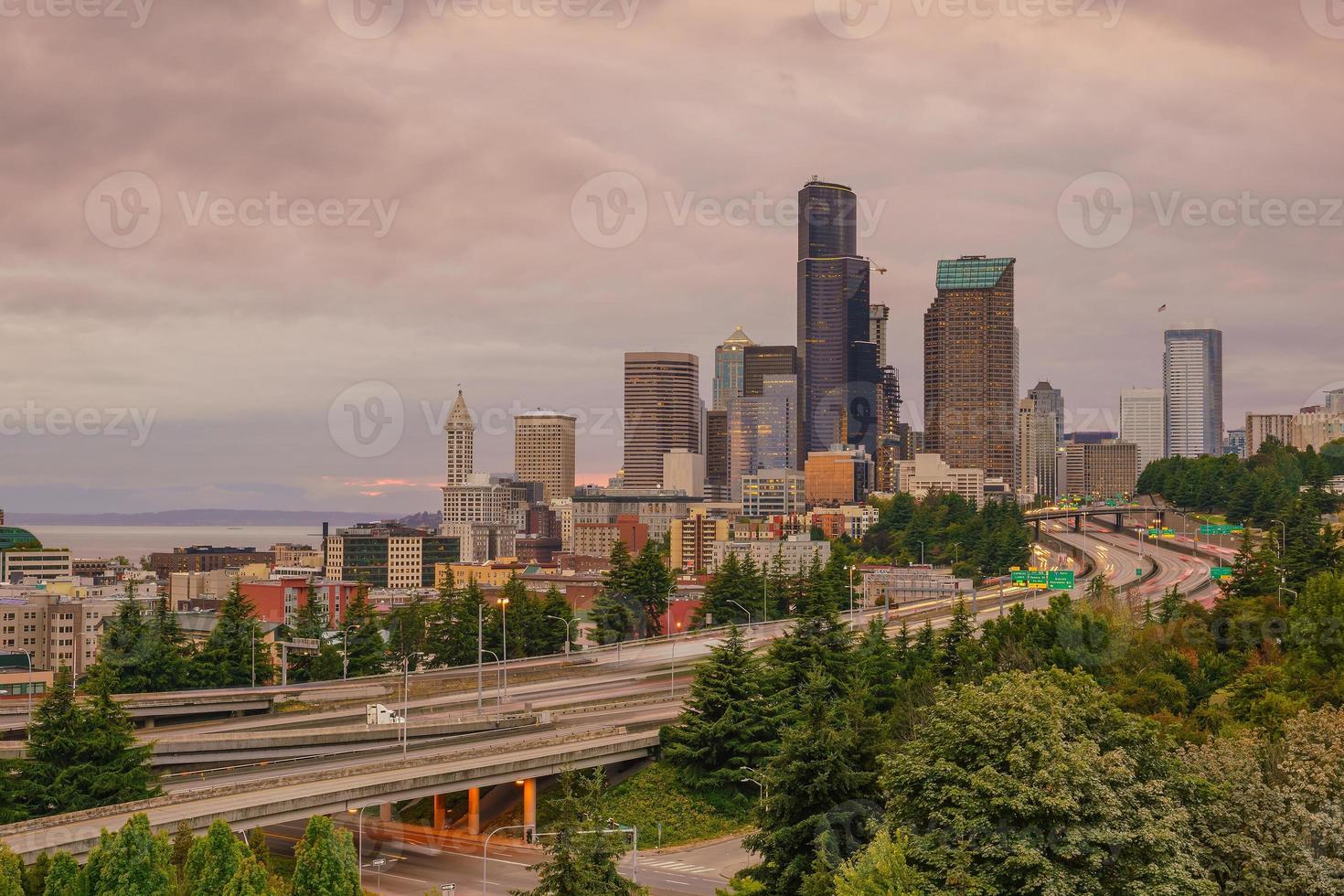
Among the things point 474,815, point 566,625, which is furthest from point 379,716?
point 566,625

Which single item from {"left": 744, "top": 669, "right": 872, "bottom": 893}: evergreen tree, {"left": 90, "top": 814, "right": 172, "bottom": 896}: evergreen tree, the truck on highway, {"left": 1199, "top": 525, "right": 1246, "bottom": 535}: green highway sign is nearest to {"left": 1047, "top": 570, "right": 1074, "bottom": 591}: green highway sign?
the truck on highway

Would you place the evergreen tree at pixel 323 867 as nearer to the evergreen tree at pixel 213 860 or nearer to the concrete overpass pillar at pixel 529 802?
the evergreen tree at pixel 213 860

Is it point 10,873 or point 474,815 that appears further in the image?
point 474,815

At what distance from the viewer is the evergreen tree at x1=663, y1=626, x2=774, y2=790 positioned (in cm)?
4991

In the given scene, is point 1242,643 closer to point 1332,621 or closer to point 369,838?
point 1332,621

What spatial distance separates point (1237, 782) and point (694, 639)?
5552cm

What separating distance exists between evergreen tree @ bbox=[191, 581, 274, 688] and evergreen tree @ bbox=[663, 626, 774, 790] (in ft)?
94.6

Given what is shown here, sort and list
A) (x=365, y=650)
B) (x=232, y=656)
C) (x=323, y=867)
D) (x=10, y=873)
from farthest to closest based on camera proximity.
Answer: (x=365, y=650), (x=232, y=656), (x=323, y=867), (x=10, y=873)

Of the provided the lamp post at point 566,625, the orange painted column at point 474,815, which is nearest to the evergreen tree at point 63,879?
the orange painted column at point 474,815

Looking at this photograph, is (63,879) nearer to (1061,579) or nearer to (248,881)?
(248,881)

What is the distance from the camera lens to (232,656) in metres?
69.1

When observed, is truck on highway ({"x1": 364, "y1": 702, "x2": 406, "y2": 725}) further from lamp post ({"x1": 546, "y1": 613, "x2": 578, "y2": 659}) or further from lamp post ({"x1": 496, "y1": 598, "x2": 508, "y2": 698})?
lamp post ({"x1": 546, "y1": 613, "x2": 578, "y2": 659})

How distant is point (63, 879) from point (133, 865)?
5.99 ft

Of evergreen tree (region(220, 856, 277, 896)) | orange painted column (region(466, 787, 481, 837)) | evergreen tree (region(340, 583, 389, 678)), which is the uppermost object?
evergreen tree (region(220, 856, 277, 896))
